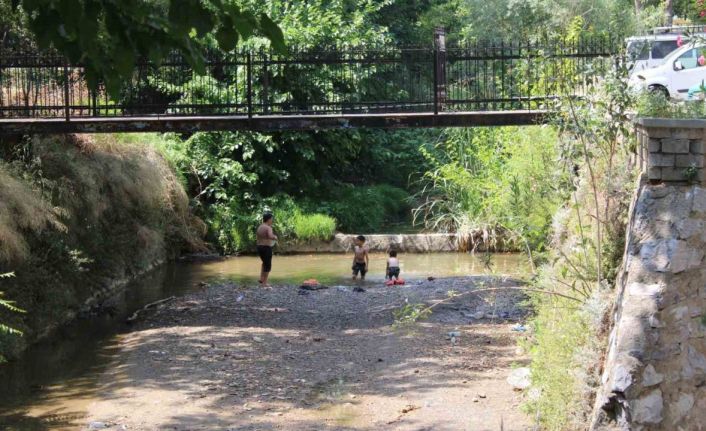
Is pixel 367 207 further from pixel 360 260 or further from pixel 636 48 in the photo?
pixel 636 48

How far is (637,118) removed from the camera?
8914 mm

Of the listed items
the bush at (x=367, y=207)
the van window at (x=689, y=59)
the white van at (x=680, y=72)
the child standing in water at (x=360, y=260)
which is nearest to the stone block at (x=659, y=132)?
the child standing in water at (x=360, y=260)

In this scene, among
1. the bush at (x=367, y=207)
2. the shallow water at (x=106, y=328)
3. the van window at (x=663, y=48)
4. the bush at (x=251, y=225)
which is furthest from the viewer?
the bush at (x=367, y=207)

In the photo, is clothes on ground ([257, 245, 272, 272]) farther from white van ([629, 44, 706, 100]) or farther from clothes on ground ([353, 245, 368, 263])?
white van ([629, 44, 706, 100])

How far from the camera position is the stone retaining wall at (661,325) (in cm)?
820

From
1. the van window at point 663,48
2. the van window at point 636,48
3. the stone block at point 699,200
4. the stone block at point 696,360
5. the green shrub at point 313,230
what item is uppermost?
the van window at point 663,48

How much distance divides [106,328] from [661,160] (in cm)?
986

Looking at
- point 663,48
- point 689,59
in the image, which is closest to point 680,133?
point 689,59

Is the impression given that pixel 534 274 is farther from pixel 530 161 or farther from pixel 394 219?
pixel 394 219

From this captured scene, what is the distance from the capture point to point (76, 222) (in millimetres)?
17031

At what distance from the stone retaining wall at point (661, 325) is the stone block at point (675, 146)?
12.1 inches

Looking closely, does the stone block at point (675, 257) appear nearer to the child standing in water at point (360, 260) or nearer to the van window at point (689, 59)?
the child standing in water at point (360, 260)

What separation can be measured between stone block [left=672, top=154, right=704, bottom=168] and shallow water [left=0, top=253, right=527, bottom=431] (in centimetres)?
309

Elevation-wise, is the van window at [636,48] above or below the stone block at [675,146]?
above
